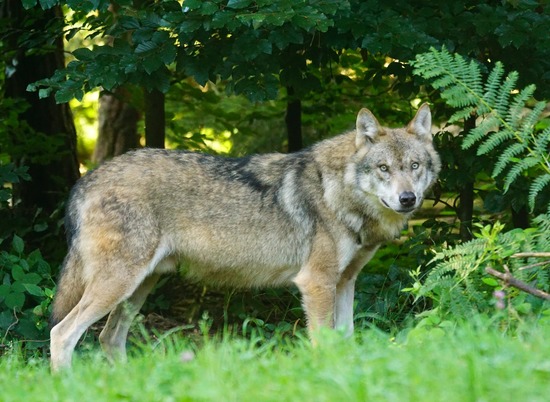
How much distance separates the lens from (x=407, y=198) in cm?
650

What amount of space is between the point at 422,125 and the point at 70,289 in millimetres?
3156

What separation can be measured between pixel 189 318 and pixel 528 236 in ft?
13.4

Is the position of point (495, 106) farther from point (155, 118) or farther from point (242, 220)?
point (155, 118)

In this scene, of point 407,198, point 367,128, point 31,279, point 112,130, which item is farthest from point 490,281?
point 112,130

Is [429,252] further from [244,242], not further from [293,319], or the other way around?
[244,242]

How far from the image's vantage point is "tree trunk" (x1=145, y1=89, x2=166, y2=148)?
9469mm

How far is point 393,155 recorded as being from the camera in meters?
6.78

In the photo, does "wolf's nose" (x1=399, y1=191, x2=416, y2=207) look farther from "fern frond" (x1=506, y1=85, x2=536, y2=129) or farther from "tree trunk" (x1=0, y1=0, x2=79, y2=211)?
"tree trunk" (x1=0, y1=0, x2=79, y2=211)

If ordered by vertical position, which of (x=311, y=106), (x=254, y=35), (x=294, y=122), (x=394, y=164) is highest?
(x=254, y=35)

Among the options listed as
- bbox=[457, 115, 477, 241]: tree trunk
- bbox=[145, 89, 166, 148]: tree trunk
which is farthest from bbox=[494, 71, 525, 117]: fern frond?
bbox=[145, 89, 166, 148]: tree trunk

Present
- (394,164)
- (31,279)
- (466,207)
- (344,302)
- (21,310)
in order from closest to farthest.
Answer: (394,164)
(344,302)
(31,279)
(21,310)
(466,207)

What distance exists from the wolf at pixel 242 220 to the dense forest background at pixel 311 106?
475 mm

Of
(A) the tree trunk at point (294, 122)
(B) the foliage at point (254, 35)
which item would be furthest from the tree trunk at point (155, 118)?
(B) the foliage at point (254, 35)

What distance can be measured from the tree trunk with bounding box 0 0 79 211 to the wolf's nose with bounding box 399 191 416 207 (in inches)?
183
